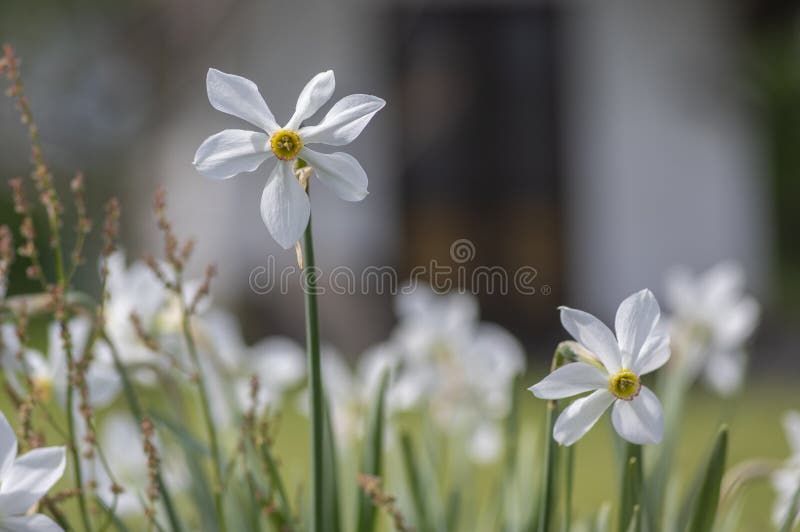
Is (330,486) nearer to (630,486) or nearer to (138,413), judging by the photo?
(138,413)

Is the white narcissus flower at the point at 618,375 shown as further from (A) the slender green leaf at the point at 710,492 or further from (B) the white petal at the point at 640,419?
(A) the slender green leaf at the point at 710,492

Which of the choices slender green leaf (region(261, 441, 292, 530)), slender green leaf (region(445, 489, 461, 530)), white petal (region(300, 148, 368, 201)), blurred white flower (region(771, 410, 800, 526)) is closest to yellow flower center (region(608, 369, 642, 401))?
white petal (region(300, 148, 368, 201))

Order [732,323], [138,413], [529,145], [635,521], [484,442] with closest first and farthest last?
1. [635,521]
2. [138,413]
3. [732,323]
4. [484,442]
5. [529,145]

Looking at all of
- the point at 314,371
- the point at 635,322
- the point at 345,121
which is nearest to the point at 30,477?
the point at 314,371

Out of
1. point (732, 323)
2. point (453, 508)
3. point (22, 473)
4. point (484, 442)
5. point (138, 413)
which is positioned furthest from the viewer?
point (484, 442)

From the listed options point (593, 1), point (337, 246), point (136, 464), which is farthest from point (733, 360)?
point (593, 1)
